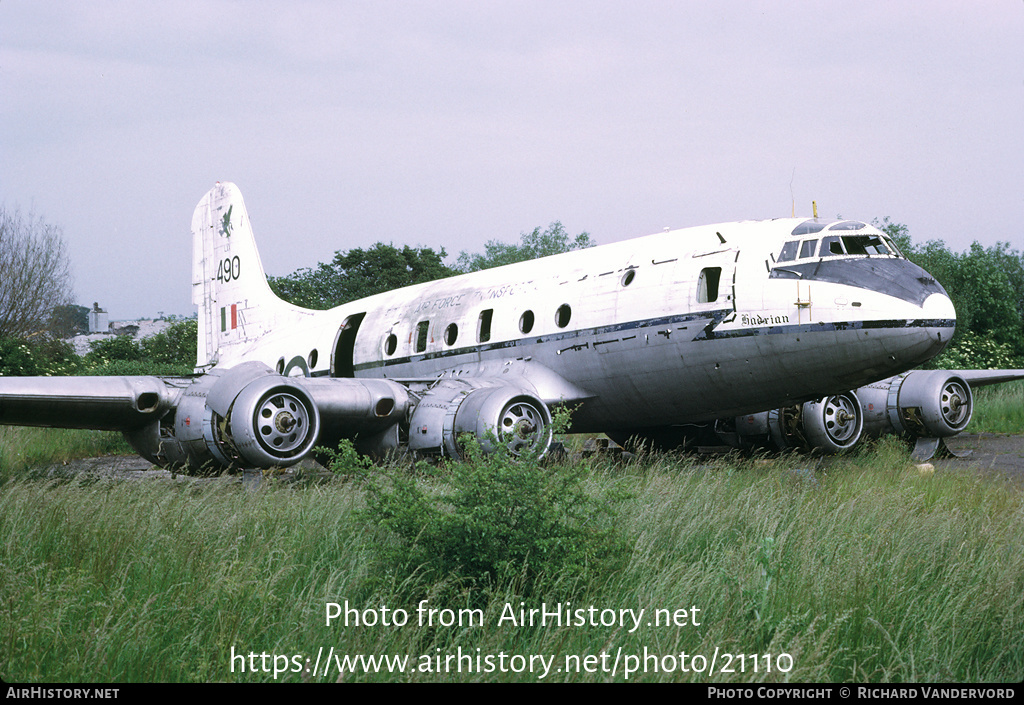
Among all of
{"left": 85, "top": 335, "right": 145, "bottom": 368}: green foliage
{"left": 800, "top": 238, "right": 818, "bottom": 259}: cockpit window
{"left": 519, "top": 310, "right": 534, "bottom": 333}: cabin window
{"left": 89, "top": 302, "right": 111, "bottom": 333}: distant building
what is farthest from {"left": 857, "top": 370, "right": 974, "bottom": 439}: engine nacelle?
{"left": 89, "top": 302, "right": 111, "bottom": 333}: distant building

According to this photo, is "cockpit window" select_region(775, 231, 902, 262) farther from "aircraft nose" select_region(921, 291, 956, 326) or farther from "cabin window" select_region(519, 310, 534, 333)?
"cabin window" select_region(519, 310, 534, 333)

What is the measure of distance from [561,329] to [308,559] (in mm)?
6917

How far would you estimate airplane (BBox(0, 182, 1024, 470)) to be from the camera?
11.1 meters

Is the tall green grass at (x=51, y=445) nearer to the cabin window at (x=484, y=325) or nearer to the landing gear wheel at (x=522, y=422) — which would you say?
the cabin window at (x=484, y=325)

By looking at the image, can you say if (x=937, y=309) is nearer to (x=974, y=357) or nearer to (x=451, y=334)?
(x=451, y=334)

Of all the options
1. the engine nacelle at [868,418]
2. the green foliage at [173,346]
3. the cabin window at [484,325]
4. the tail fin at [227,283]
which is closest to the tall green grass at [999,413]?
the engine nacelle at [868,418]

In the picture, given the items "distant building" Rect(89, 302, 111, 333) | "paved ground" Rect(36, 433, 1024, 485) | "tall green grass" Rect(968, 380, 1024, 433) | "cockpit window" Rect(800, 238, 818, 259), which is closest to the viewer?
"cockpit window" Rect(800, 238, 818, 259)

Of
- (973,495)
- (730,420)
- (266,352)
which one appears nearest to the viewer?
(973,495)

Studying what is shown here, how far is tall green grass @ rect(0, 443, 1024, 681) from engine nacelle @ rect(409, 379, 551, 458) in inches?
116

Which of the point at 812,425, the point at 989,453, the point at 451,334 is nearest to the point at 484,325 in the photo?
the point at 451,334

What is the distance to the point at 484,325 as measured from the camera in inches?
567
